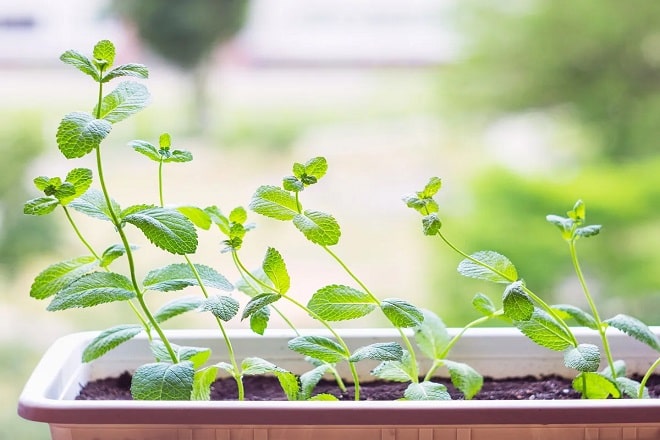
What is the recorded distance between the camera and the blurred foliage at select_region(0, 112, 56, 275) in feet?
5.66

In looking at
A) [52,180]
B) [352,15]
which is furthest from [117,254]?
[352,15]

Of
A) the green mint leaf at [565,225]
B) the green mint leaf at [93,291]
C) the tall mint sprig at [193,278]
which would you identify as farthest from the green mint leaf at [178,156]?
the green mint leaf at [565,225]

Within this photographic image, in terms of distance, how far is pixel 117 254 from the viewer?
2.28ft

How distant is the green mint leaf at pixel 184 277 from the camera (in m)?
0.69

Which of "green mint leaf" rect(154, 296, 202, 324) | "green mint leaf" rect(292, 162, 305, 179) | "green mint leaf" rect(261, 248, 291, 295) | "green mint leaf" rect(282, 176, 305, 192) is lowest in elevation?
"green mint leaf" rect(154, 296, 202, 324)

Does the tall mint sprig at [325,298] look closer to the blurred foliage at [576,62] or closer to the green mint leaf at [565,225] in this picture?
the green mint leaf at [565,225]

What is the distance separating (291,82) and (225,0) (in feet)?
0.75

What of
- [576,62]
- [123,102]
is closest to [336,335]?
[123,102]

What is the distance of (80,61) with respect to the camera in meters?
0.65

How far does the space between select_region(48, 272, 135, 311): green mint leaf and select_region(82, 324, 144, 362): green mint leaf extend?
0.04 meters

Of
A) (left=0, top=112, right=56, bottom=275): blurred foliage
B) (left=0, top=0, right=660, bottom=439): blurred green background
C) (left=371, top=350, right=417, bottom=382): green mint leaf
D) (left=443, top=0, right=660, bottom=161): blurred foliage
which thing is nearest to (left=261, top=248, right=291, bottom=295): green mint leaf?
(left=371, top=350, right=417, bottom=382): green mint leaf

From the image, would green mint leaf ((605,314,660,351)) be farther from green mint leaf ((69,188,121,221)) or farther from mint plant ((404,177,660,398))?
green mint leaf ((69,188,121,221))

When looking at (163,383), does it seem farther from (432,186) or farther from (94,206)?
(432,186)

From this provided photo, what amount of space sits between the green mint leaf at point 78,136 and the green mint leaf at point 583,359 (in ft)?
1.28
